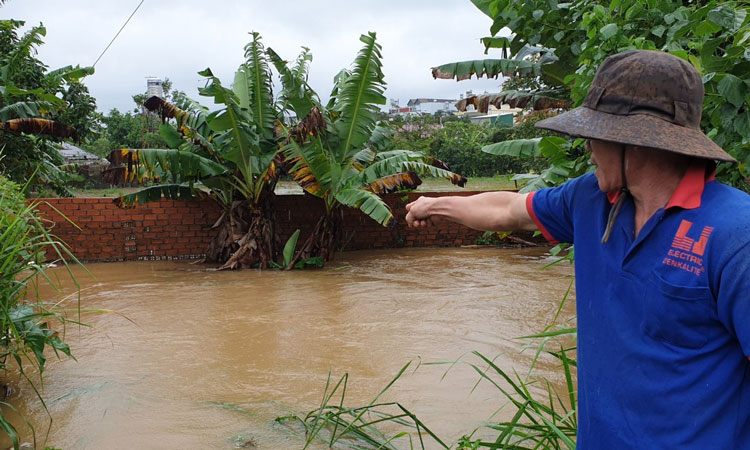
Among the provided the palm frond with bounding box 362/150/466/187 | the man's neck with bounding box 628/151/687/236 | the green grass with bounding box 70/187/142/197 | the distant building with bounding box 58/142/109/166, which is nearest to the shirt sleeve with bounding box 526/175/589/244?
the man's neck with bounding box 628/151/687/236

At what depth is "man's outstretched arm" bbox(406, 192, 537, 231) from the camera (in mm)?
1808

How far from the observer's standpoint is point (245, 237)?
34.1ft

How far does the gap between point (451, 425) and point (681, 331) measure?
2.84 m

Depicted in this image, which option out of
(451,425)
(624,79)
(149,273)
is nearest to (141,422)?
(451,425)

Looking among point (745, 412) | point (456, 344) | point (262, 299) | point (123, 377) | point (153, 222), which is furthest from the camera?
point (153, 222)

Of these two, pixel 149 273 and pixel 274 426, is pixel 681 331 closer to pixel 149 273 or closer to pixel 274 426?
pixel 274 426

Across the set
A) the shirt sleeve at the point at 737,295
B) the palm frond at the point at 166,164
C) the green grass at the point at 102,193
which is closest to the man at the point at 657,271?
the shirt sleeve at the point at 737,295

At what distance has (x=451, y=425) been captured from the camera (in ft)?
13.0

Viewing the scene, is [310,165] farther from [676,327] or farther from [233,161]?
[676,327]

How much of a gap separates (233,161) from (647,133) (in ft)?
29.1

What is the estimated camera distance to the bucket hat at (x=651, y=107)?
1353 mm

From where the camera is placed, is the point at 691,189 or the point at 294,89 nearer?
the point at 691,189

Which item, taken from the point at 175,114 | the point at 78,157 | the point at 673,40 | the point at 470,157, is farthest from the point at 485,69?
the point at 78,157

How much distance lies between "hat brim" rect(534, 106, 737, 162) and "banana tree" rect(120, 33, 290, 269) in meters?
8.01
